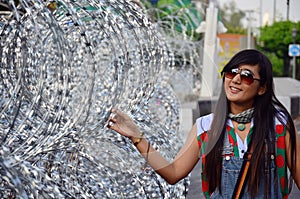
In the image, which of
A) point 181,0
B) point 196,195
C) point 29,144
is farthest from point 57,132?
point 181,0

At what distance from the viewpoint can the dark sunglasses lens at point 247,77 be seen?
3.48 m

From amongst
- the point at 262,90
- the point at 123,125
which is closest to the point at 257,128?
the point at 262,90

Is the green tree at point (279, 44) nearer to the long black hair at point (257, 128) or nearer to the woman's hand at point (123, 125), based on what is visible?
the long black hair at point (257, 128)

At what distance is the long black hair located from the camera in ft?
11.2

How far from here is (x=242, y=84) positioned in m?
3.49

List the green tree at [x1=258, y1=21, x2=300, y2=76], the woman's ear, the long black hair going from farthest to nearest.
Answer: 1. the green tree at [x1=258, y1=21, x2=300, y2=76]
2. the woman's ear
3. the long black hair

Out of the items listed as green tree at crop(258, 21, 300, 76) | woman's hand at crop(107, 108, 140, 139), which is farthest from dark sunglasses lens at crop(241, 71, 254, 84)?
green tree at crop(258, 21, 300, 76)

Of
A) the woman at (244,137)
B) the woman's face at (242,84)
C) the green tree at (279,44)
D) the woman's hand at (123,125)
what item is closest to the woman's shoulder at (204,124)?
the woman at (244,137)

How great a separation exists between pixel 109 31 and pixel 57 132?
124 cm

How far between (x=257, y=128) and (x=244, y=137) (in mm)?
72

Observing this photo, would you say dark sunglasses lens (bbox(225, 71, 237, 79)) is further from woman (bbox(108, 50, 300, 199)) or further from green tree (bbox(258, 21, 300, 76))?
green tree (bbox(258, 21, 300, 76))

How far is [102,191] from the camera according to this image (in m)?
4.93

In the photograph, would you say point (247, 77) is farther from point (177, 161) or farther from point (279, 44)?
point (279, 44)

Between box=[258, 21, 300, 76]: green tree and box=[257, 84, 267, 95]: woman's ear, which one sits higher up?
box=[257, 84, 267, 95]: woman's ear
